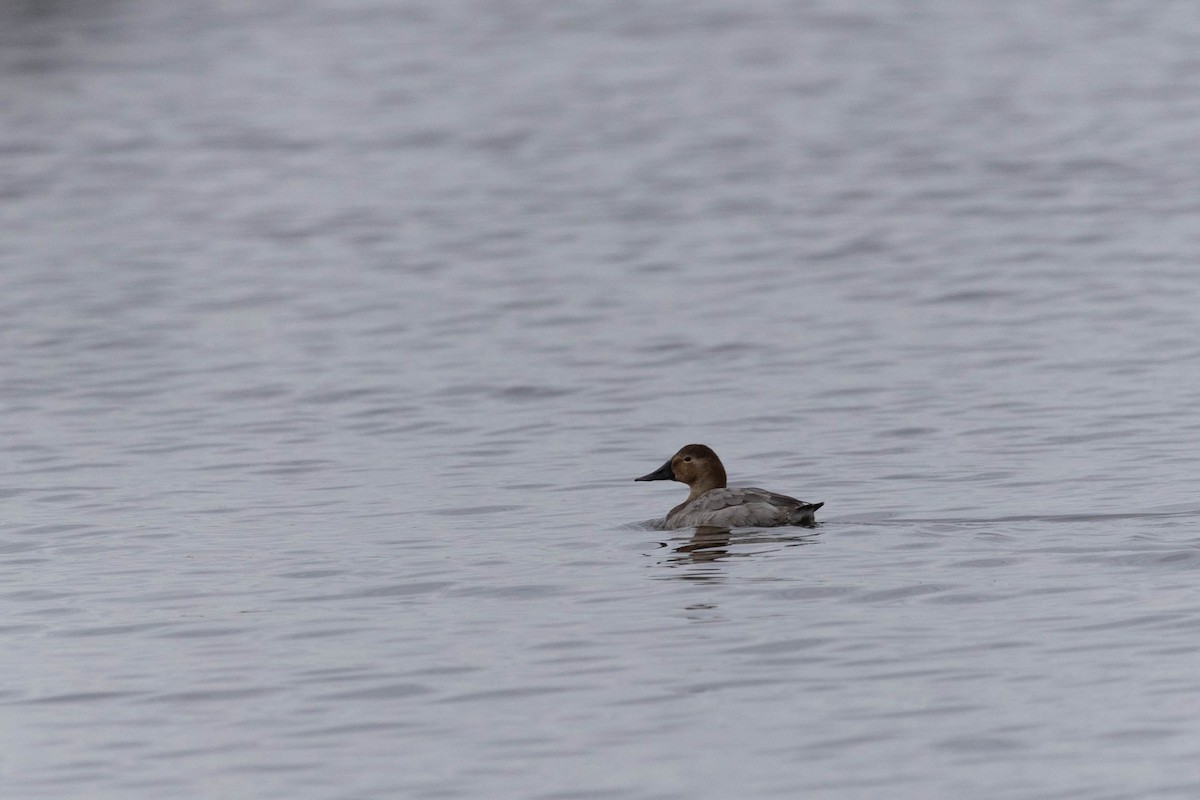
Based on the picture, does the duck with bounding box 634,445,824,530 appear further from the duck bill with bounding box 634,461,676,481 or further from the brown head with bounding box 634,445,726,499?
the duck bill with bounding box 634,461,676,481

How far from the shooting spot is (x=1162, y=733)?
9672 millimetres

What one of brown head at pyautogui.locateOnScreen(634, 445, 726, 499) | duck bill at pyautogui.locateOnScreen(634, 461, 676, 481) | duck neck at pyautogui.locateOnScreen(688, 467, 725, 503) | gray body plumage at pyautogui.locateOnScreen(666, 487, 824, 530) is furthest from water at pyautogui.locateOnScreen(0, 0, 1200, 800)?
duck neck at pyautogui.locateOnScreen(688, 467, 725, 503)

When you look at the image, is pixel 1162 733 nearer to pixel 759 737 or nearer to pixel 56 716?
pixel 759 737

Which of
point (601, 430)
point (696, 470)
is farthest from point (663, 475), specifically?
point (601, 430)

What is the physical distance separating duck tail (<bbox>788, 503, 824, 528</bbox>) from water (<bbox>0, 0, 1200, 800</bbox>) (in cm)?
22

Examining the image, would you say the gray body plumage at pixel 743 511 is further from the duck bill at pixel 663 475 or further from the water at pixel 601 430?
the duck bill at pixel 663 475

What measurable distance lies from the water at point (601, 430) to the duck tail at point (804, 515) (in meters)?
0.22

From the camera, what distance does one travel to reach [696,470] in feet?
51.8

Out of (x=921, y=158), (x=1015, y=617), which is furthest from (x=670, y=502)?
(x=921, y=158)

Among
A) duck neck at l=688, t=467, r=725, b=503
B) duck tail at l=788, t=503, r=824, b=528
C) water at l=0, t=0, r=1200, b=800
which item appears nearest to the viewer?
water at l=0, t=0, r=1200, b=800

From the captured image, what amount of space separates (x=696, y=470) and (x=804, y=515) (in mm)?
1625

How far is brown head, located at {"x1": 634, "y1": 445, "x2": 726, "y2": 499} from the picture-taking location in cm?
1577

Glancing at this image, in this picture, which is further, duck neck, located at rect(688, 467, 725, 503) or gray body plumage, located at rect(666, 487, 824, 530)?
duck neck, located at rect(688, 467, 725, 503)

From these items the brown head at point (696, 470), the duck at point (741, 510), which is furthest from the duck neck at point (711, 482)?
the duck at point (741, 510)
